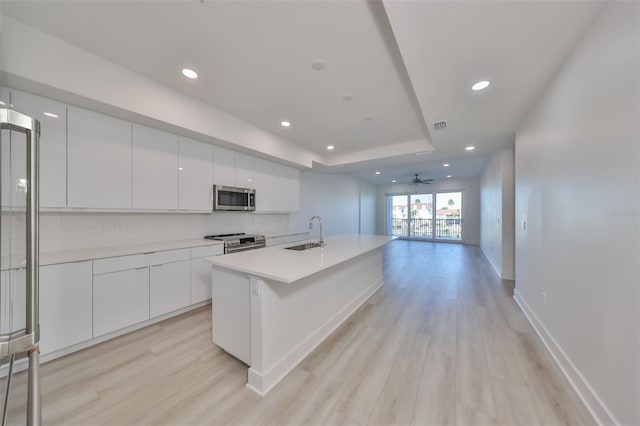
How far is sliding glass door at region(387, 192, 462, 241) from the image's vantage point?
8875 mm

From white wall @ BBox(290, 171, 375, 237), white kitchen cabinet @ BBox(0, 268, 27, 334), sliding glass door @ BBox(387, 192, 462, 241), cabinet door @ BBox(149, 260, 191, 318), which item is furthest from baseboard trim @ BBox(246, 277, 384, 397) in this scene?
sliding glass door @ BBox(387, 192, 462, 241)

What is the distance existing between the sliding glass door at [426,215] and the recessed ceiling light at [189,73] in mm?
8840

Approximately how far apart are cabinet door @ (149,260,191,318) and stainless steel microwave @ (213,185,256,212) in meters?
1.02

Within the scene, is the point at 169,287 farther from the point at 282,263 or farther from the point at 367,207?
the point at 367,207

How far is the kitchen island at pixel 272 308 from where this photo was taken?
62.5 inches

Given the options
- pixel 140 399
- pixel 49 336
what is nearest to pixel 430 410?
pixel 140 399

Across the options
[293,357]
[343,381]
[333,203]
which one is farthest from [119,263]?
[333,203]

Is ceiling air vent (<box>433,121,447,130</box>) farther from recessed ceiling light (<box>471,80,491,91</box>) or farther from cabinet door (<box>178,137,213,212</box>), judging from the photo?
cabinet door (<box>178,137,213,212</box>)

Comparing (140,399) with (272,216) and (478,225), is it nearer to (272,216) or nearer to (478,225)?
(272,216)

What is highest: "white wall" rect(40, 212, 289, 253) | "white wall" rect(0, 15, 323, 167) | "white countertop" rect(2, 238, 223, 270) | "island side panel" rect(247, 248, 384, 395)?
"white wall" rect(0, 15, 323, 167)

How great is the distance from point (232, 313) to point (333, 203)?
559 cm

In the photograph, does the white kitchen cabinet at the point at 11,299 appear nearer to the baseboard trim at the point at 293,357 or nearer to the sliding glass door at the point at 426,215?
the baseboard trim at the point at 293,357

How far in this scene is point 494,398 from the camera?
150 centimetres

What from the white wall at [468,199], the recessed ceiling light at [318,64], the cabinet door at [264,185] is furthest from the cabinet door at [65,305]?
the white wall at [468,199]
